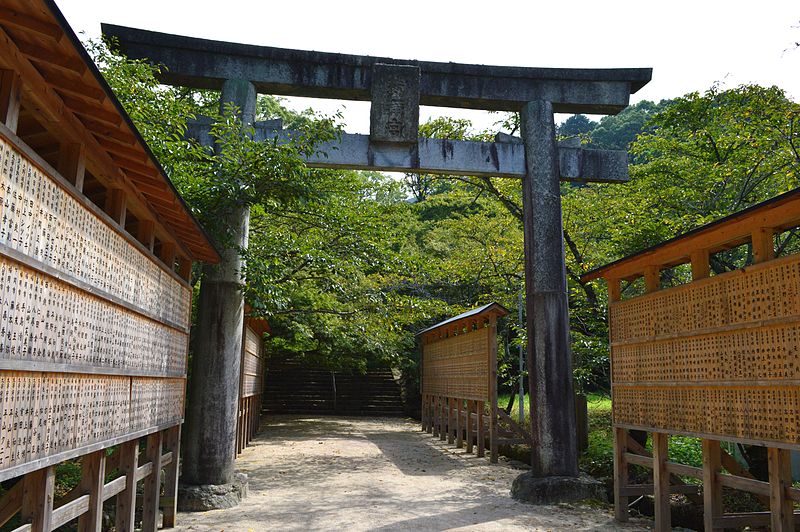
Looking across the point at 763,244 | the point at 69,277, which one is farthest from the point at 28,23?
the point at 763,244

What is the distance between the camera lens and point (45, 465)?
3.31 metres

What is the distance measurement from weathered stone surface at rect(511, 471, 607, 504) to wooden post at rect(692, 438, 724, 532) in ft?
8.98

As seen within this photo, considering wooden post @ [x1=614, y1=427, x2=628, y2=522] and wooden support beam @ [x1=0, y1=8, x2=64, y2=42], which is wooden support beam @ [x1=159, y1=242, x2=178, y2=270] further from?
wooden post @ [x1=614, y1=427, x2=628, y2=522]

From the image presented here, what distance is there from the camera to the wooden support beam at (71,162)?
3.72 meters

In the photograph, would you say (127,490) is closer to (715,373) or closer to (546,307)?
Answer: (715,373)

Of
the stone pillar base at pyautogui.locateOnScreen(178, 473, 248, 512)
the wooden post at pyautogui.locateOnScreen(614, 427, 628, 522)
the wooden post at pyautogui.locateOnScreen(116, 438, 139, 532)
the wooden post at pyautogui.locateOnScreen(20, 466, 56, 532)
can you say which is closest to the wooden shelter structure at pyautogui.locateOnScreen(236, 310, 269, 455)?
the stone pillar base at pyautogui.locateOnScreen(178, 473, 248, 512)

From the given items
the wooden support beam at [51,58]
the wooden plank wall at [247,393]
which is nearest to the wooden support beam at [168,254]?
the wooden support beam at [51,58]

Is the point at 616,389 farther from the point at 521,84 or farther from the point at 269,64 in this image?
the point at 269,64

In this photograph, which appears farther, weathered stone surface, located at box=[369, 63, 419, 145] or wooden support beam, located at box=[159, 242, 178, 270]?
weathered stone surface, located at box=[369, 63, 419, 145]

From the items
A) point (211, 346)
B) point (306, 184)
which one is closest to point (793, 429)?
point (306, 184)

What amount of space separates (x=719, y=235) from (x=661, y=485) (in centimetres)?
258

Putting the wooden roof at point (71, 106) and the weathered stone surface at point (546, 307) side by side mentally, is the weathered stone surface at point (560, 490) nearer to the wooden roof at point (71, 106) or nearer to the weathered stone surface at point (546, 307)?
the weathered stone surface at point (546, 307)

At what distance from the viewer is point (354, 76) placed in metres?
8.83

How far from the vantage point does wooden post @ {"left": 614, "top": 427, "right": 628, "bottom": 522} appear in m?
7.13
